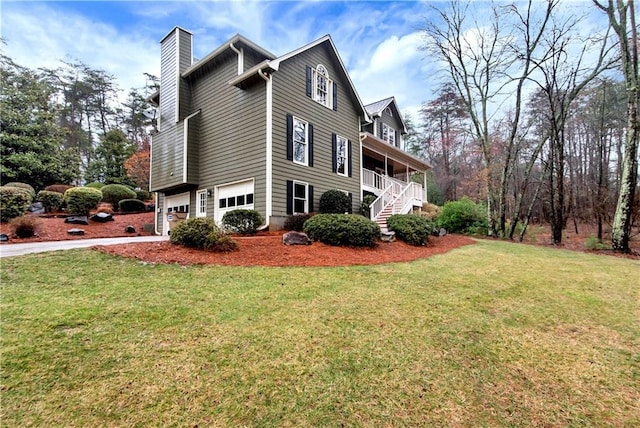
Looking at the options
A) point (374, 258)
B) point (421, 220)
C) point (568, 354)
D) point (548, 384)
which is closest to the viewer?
point (548, 384)

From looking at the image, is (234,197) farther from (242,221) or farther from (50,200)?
(50,200)

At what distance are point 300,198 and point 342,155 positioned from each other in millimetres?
3665

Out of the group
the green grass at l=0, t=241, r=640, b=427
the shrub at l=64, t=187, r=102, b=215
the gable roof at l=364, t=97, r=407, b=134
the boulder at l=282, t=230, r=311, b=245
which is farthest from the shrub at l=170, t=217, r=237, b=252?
the gable roof at l=364, t=97, r=407, b=134

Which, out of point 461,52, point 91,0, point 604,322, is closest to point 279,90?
point 91,0

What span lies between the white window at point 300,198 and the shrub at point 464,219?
9.18 metres

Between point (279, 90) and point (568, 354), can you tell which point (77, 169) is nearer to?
point (279, 90)

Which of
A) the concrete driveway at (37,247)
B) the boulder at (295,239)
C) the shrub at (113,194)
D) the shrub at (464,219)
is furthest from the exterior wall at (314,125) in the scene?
the shrub at (113,194)

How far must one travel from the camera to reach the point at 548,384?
2.57 metres

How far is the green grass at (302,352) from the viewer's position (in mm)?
2121

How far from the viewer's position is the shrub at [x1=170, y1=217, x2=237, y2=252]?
673 cm

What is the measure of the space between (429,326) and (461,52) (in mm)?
17993

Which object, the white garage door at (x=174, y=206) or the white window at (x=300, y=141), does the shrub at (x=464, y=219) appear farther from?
the white garage door at (x=174, y=206)

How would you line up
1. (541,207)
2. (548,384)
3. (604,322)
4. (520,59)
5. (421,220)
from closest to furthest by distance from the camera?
(548,384)
(604,322)
(421,220)
(520,59)
(541,207)

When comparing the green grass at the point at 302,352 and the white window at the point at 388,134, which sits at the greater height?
the white window at the point at 388,134
